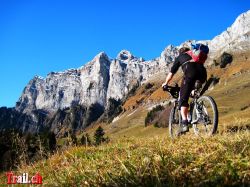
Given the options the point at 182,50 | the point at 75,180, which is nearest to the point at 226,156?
the point at 75,180

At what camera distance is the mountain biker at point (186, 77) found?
11797 millimetres

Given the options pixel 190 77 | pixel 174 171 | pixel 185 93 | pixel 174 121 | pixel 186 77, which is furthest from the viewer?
pixel 174 121

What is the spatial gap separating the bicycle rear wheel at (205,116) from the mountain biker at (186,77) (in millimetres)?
337

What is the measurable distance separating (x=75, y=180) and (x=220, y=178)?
241 centimetres

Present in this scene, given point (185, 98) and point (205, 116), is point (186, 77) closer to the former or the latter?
point (185, 98)

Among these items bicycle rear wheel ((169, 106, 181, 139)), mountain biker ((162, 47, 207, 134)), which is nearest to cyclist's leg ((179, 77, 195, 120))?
mountain biker ((162, 47, 207, 134))

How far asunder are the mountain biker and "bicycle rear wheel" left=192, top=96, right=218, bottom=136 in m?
0.34

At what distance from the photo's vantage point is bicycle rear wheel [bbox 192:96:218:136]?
1159cm

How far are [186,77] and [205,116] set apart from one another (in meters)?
1.29

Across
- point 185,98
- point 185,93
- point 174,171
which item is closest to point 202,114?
point 185,98

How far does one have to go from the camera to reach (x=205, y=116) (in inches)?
467

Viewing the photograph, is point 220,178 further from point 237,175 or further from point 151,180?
point 151,180

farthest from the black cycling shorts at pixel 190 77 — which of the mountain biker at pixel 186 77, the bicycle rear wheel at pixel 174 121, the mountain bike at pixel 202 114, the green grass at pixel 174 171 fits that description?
the green grass at pixel 174 171

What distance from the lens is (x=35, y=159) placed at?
13594mm
